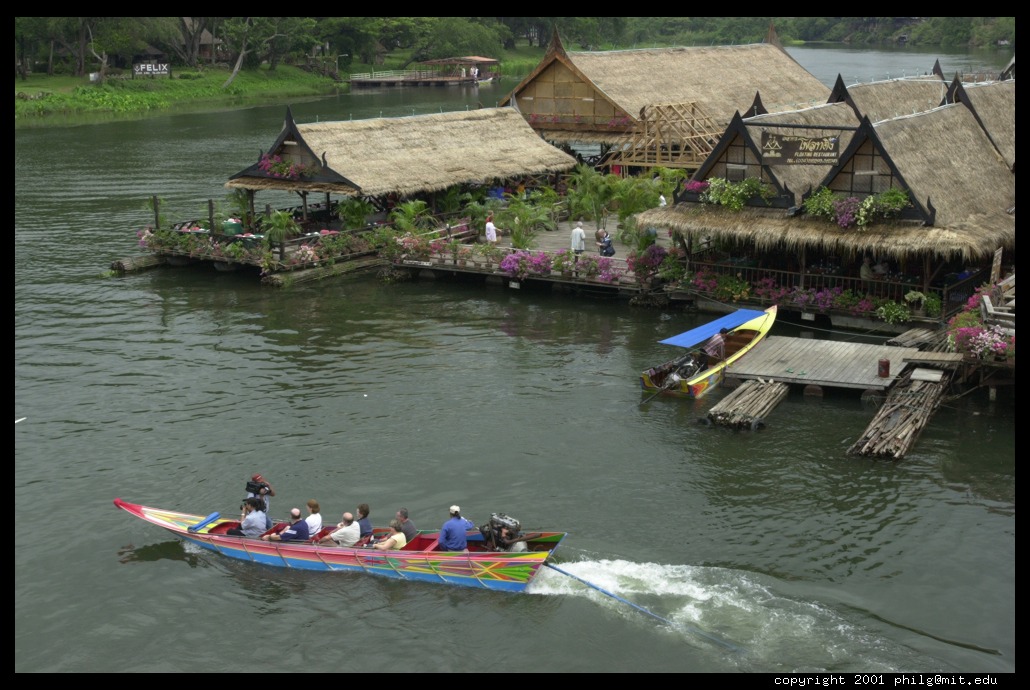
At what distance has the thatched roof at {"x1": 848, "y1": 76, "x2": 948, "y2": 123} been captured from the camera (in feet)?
167

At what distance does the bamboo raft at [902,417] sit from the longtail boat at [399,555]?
882 cm

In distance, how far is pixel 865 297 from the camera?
119 ft

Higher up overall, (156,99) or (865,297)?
(156,99)

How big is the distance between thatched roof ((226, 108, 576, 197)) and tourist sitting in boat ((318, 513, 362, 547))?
77.6 feet

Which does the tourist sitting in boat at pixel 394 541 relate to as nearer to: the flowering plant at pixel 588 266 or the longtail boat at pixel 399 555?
the longtail boat at pixel 399 555

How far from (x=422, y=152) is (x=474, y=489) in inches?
1031

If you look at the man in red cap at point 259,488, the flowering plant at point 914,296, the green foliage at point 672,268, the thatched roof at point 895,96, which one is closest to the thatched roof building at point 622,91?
the thatched roof at point 895,96

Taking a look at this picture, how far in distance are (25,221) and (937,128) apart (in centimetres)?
3911

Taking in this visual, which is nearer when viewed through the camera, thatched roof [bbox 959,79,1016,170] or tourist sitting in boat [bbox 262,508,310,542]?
tourist sitting in boat [bbox 262,508,310,542]

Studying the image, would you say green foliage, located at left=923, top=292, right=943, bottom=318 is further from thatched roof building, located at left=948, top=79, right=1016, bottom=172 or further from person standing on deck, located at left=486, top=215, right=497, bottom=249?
person standing on deck, located at left=486, top=215, right=497, bottom=249

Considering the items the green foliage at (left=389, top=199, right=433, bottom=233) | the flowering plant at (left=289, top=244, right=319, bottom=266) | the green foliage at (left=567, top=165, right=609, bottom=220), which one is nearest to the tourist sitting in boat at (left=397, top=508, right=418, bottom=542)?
the flowering plant at (left=289, top=244, right=319, bottom=266)

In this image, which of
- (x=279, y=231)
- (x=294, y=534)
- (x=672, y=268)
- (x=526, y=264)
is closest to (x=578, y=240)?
(x=526, y=264)
